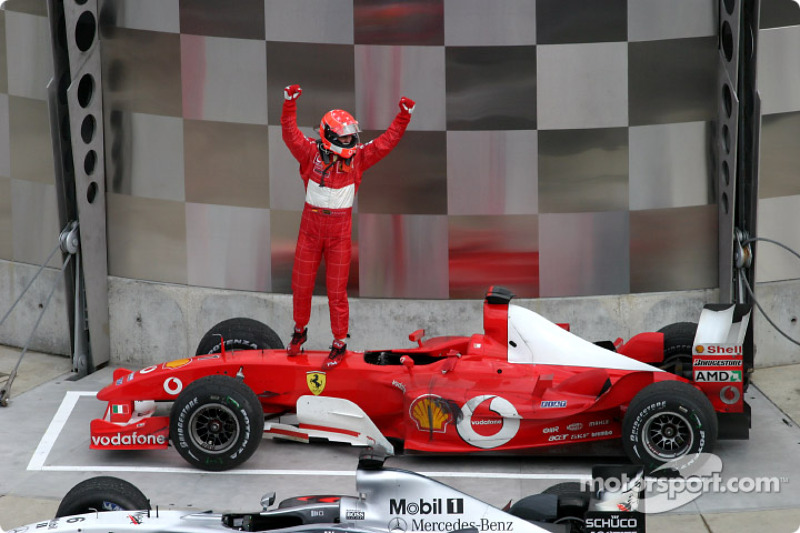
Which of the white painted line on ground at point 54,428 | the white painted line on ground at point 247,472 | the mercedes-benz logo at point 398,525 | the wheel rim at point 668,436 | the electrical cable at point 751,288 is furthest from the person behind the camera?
the electrical cable at point 751,288

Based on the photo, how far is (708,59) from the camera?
1236 centimetres

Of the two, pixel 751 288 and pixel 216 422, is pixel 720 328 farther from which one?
pixel 216 422

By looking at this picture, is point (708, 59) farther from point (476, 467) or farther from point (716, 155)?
point (476, 467)

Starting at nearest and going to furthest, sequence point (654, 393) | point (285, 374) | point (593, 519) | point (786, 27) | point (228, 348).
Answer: point (593, 519) → point (654, 393) → point (285, 374) → point (228, 348) → point (786, 27)

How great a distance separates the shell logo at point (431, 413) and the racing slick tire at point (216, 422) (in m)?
1.25

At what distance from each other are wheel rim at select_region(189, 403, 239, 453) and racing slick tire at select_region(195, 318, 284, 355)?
4.00ft

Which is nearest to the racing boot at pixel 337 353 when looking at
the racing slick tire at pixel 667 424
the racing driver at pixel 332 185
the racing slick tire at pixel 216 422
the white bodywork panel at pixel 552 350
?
the racing driver at pixel 332 185

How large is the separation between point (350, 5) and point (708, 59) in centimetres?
343

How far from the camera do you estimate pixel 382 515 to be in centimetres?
798

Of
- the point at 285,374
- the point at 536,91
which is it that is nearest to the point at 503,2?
the point at 536,91

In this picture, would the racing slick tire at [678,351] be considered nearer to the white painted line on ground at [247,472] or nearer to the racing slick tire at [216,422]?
the white painted line on ground at [247,472]

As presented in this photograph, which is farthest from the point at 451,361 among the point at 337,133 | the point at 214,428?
the point at 337,133

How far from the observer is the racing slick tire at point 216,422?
10.4 m

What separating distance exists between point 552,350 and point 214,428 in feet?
9.34
